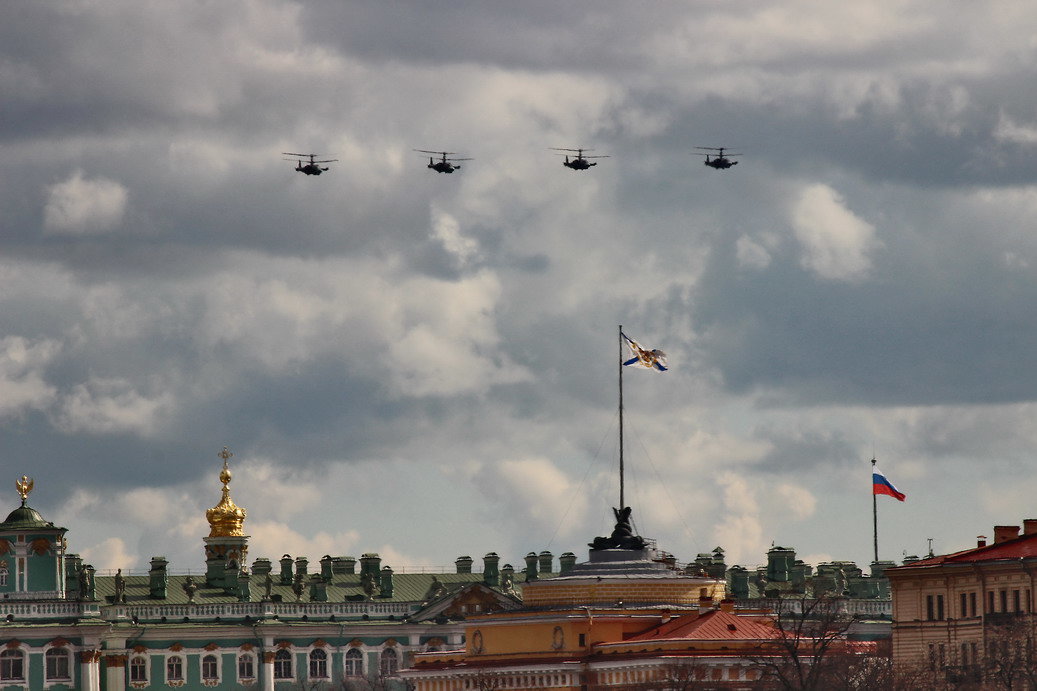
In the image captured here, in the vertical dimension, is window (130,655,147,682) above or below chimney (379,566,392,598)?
below

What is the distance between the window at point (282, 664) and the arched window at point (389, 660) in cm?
555

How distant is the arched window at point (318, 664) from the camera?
19375 cm

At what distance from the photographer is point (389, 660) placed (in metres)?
194

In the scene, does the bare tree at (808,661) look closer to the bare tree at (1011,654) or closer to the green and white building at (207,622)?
the bare tree at (1011,654)

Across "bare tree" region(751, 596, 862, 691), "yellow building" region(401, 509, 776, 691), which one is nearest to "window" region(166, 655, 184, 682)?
"yellow building" region(401, 509, 776, 691)

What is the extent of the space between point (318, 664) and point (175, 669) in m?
8.88

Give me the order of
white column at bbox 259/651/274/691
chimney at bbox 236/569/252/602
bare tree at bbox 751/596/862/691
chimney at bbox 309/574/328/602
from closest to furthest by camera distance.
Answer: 1. bare tree at bbox 751/596/862/691
2. white column at bbox 259/651/274/691
3. chimney at bbox 236/569/252/602
4. chimney at bbox 309/574/328/602

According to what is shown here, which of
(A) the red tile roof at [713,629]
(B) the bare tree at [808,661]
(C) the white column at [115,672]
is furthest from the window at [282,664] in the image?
(B) the bare tree at [808,661]

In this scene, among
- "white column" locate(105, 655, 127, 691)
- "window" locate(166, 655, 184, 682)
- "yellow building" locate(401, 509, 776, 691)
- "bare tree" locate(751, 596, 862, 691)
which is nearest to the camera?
"bare tree" locate(751, 596, 862, 691)

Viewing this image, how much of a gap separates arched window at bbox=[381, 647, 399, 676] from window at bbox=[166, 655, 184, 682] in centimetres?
1203

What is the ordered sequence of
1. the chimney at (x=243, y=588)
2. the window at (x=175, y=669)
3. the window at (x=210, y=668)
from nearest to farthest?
the window at (x=175, y=669), the window at (x=210, y=668), the chimney at (x=243, y=588)

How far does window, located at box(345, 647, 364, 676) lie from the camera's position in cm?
19400

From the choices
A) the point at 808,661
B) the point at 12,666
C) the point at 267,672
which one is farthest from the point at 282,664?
the point at 808,661

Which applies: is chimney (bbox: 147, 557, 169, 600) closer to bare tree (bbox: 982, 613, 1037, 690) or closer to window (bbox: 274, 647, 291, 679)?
window (bbox: 274, 647, 291, 679)
